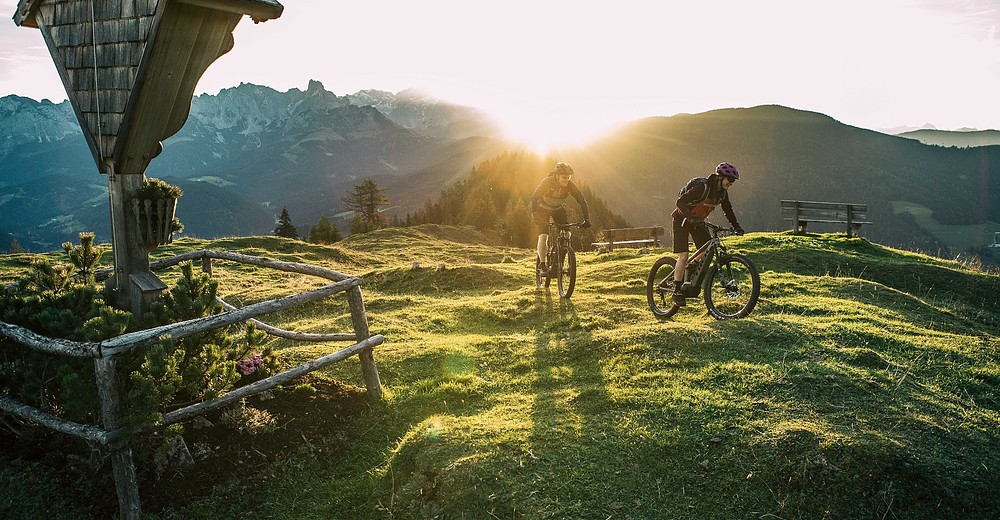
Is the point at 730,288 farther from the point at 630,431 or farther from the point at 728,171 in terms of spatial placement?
the point at 630,431

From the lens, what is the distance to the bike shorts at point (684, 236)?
33.6 ft

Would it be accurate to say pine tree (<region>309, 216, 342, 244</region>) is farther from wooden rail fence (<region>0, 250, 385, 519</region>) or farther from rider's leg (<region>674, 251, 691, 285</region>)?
wooden rail fence (<region>0, 250, 385, 519</region>)

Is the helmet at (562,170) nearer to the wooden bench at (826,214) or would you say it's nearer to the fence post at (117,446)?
the fence post at (117,446)

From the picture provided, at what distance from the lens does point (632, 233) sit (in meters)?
34.8

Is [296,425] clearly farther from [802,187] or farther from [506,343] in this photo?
[802,187]

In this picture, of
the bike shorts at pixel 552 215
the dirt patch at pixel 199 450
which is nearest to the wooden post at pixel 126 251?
the dirt patch at pixel 199 450

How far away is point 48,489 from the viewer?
5691 millimetres

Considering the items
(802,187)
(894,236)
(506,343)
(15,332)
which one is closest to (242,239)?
(506,343)

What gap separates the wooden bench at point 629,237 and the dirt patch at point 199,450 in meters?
22.8

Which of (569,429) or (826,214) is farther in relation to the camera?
(826,214)

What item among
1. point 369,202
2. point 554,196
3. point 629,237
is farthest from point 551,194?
point 369,202

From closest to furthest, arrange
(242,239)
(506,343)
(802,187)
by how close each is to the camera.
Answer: (506,343)
(242,239)
(802,187)

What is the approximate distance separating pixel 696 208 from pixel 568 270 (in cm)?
386

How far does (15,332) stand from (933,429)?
31.2ft
